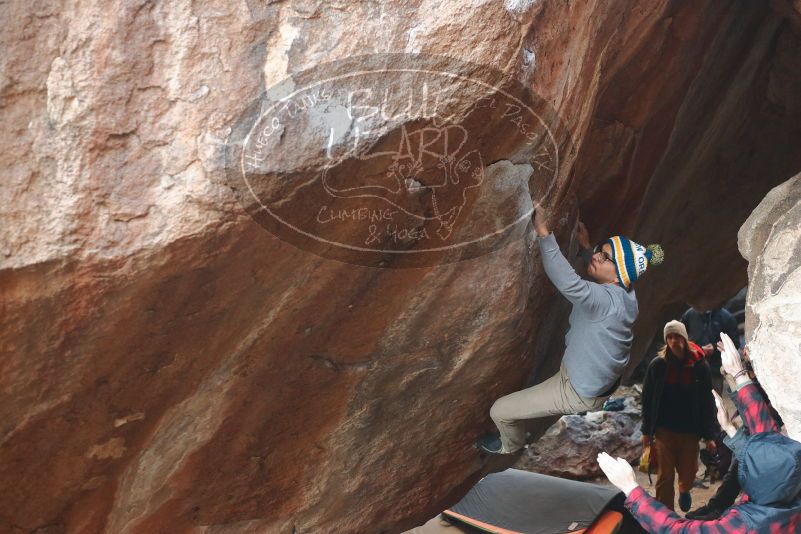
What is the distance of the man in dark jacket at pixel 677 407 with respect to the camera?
→ 5195 mm

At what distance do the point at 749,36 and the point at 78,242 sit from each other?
4127 mm

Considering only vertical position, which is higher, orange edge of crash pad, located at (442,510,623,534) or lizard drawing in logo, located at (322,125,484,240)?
lizard drawing in logo, located at (322,125,484,240)

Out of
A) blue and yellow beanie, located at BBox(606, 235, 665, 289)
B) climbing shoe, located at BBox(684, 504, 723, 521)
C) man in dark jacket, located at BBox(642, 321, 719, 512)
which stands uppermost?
blue and yellow beanie, located at BBox(606, 235, 665, 289)

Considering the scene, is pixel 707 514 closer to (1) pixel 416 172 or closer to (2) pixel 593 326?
(2) pixel 593 326

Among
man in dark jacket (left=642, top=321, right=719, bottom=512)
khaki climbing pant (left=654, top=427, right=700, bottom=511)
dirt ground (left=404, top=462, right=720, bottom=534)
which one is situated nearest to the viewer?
dirt ground (left=404, top=462, right=720, bottom=534)

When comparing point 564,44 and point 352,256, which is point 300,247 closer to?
point 352,256

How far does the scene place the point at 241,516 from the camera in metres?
3.74

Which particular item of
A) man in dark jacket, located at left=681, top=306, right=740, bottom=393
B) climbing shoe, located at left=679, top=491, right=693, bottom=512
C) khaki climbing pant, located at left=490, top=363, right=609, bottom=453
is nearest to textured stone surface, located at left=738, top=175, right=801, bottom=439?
khaki climbing pant, located at left=490, top=363, right=609, bottom=453

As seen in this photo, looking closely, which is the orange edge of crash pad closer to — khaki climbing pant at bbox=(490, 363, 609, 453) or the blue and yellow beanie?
khaki climbing pant at bbox=(490, 363, 609, 453)

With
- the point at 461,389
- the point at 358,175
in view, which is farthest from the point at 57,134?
the point at 461,389

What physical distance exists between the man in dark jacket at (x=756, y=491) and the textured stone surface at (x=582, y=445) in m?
3.81

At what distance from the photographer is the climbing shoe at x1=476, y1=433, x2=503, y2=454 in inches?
Answer: 168

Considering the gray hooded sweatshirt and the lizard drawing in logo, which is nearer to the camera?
the lizard drawing in logo

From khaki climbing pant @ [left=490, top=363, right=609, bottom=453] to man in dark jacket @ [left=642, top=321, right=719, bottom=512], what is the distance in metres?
1.34
